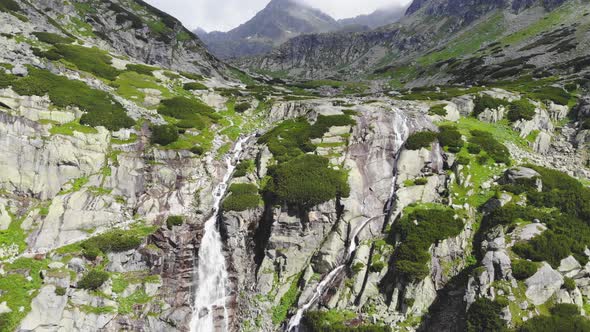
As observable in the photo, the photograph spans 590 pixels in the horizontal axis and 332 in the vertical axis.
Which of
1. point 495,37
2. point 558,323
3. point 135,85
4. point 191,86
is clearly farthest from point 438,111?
point 495,37

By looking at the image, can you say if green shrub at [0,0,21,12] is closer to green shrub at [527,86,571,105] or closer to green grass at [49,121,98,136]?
green grass at [49,121,98,136]

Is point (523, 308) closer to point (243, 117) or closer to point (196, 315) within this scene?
point (196, 315)

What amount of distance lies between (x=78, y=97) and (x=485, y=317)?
40271mm

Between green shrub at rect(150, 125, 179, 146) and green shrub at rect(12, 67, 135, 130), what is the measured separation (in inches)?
102

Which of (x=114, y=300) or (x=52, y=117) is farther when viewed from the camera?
(x=52, y=117)

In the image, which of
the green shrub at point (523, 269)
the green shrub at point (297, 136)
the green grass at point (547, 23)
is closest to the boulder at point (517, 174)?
the green shrub at point (523, 269)

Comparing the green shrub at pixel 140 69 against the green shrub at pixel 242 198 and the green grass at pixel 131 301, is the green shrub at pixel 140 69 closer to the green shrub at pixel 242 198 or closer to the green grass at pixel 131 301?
the green shrub at pixel 242 198

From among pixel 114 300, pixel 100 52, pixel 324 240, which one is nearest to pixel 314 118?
pixel 324 240

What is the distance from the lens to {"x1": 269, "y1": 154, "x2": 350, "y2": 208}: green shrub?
29.8 m

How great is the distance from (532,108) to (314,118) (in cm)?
2469

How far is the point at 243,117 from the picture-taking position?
51188mm

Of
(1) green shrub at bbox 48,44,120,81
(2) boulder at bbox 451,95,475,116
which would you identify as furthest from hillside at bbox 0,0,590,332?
(1) green shrub at bbox 48,44,120,81

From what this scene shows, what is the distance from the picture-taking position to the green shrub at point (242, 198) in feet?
101

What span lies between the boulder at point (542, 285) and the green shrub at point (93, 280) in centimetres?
2627
